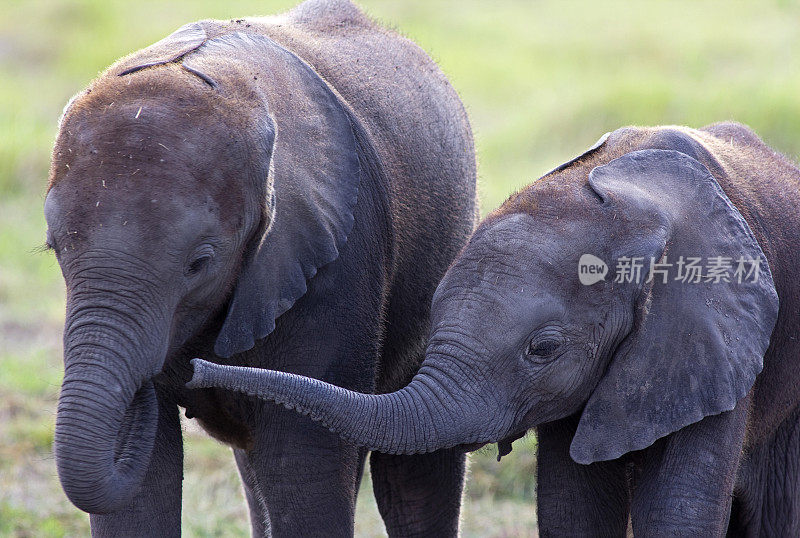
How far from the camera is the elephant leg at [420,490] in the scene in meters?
5.52

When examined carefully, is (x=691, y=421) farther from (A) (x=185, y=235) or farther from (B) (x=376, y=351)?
(A) (x=185, y=235)

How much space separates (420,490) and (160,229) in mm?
2344

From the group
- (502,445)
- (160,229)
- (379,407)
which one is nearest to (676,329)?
(502,445)

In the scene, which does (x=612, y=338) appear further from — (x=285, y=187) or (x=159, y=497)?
(x=159, y=497)

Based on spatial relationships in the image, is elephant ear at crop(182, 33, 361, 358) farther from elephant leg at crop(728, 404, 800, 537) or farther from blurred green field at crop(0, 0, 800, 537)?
elephant leg at crop(728, 404, 800, 537)

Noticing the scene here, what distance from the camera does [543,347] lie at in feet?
12.8

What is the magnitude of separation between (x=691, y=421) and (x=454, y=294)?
852 mm

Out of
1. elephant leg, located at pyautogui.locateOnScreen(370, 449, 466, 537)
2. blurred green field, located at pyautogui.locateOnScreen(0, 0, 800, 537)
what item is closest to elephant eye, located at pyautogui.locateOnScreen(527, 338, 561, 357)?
elephant leg, located at pyautogui.locateOnScreen(370, 449, 466, 537)

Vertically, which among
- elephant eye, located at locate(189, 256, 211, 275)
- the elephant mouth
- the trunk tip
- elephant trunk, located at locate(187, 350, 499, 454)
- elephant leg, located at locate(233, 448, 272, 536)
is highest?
elephant eye, located at locate(189, 256, 211, 275)

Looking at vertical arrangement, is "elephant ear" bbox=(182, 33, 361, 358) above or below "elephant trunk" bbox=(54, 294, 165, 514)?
above

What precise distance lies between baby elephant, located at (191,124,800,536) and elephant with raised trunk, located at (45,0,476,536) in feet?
1.57

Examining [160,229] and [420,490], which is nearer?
[160,229]

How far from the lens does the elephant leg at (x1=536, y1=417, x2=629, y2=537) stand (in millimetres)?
4324

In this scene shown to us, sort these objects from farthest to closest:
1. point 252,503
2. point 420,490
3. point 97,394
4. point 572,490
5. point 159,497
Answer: point 252,503
point 420,490
point 159,497
point 572,490
point 97,394
